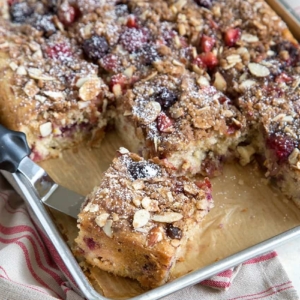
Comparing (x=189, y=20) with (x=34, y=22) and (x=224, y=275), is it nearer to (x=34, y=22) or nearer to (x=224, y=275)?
(x=34, y=22)

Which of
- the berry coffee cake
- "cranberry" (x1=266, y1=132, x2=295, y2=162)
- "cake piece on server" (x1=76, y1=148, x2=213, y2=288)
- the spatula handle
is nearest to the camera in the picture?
"cake piece on server" (x1=76, y1=148, x2=213, y2=288)

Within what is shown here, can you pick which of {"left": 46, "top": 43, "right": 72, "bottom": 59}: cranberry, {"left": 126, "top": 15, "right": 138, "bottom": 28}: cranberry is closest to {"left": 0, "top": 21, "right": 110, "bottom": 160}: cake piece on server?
{"left": 46, "top": 43, "right": 72, "bottom": 59}: cranberry

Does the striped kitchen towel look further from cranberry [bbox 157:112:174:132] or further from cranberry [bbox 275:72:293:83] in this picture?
cranberry [bbox 275:72:293:83]

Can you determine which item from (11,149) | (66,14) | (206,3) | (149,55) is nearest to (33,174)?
(11,149)

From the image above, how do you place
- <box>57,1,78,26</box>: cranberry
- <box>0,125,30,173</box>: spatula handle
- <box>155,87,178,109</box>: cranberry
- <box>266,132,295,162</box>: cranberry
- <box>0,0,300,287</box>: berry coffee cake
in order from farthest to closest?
<box>57,1,78,26</box>: cranberry, <box>155,87,178,109</box>: cranberry, <box>266,132,295,162</box>: cranberry, <box>0,125,30,173</box>: spatula handle, <box>0,0,300,287</box>: berry coffee cake

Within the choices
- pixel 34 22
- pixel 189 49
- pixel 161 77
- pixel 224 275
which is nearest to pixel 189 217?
pixel 224 275

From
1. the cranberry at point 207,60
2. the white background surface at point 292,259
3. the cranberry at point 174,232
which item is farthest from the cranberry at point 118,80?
the white background surface at point 292,259

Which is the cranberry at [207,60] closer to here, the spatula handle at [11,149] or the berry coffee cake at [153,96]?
the berry coffee cake at [153,96]
